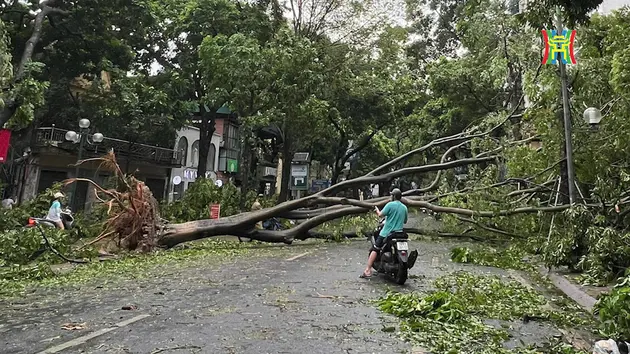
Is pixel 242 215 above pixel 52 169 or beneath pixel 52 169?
beneath

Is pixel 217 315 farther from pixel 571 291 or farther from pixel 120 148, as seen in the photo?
pixel 120 148

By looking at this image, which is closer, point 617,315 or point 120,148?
point 617,315

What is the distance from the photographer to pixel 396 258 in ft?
28.1

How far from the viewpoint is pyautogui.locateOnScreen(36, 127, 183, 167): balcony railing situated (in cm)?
2361

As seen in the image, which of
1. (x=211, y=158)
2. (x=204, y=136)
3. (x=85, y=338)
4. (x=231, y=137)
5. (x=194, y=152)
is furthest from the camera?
(x=231, y=137)

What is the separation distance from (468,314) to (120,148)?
2472 cm

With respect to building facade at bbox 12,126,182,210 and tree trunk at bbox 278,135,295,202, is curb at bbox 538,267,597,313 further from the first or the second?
building facade at bbox 12,126,182,210

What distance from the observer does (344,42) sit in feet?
84.5

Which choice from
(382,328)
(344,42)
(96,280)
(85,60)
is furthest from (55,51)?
(382,328)

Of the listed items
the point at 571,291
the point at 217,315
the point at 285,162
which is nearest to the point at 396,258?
the point at 571,291

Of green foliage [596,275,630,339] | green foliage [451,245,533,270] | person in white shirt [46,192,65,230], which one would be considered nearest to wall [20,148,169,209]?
person in white shirt [46,192,65,230]

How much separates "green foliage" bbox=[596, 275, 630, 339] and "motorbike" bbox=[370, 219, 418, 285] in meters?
3.40

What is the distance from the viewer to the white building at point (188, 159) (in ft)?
110

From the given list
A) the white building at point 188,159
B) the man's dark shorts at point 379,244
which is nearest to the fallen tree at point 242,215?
the man's dark shorts at point 379,244
